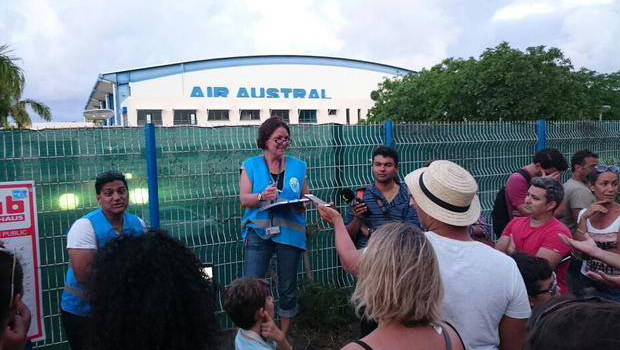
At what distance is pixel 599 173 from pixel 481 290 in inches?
109

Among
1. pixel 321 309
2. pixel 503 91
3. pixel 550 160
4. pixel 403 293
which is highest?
pixel 503 91

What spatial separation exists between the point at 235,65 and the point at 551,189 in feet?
165

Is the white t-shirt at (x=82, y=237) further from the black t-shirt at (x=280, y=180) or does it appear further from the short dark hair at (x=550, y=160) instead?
the short dark hair at (x=550, y=160)

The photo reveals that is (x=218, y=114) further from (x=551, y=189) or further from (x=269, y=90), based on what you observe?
(x=551, y=189)

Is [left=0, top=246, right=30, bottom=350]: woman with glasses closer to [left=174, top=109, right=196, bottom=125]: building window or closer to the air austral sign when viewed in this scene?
[left=174, top=109, right=196, bottom=125]: building window

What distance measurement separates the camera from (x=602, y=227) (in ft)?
13.5

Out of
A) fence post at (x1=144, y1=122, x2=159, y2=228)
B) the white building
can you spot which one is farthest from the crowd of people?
the white building

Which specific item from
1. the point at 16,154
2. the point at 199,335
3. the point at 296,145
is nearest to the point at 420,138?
the point at 296,145

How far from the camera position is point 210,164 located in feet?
17.0

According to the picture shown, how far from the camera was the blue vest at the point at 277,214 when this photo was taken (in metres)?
4.45

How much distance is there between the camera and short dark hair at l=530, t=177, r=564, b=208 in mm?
3578

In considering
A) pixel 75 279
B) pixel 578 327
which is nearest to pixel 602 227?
pixel 578 327

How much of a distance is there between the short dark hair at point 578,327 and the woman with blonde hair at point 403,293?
56 centimetres

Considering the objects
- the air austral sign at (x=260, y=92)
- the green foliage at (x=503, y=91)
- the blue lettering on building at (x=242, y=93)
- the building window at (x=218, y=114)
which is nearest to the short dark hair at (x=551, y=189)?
the green foliage at (x=503, y=91)
